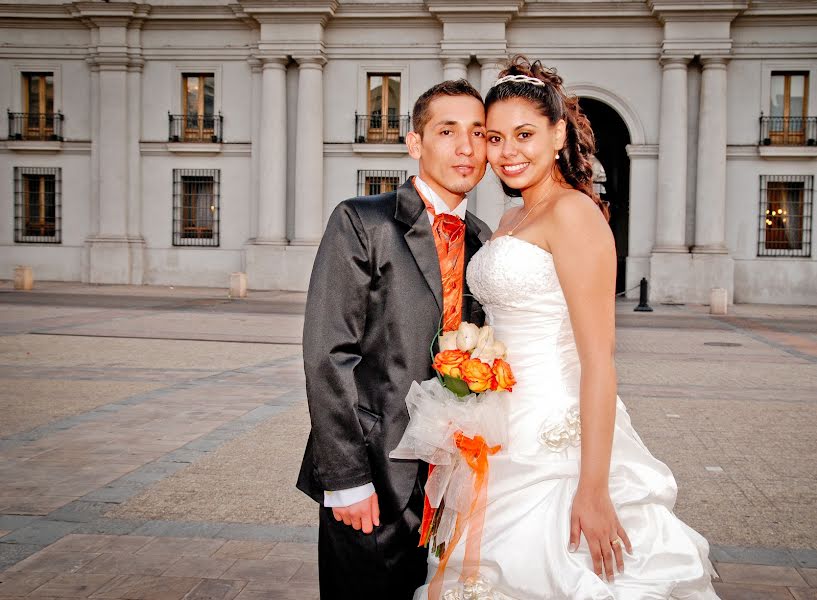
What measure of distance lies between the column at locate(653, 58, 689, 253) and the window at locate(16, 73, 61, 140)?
2004 cm

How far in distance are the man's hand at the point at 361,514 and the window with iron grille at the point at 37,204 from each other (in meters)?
29.4

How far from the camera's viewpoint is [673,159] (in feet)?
87.5

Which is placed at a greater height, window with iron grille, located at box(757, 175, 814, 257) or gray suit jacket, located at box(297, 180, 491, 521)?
window with iron grille, located at box(757, 175, 814, 257)

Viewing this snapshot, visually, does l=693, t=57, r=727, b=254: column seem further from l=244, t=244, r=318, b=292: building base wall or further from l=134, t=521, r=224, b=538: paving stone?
l=134, t=521, r=224, b=538: paving stone

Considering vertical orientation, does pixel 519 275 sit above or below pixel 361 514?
above

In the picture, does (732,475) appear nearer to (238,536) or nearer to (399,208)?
(238,536)

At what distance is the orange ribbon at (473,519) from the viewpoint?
2.88m

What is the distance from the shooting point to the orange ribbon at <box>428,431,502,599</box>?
2877 millimetres

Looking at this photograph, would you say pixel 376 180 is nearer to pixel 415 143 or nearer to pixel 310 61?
pixel 310 61

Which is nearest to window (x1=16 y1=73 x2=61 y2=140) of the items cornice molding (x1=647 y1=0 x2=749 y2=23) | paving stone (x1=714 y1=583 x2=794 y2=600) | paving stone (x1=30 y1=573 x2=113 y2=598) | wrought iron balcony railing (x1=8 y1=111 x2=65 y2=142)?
wrought iron balcony railing (x1=8 y1=111 x2=65 y2=142)

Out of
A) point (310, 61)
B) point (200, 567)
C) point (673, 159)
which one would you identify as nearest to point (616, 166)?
point (673, 159)

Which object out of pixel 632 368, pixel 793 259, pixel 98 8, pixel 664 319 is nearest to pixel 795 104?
pixel 793 259

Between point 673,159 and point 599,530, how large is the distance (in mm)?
25553

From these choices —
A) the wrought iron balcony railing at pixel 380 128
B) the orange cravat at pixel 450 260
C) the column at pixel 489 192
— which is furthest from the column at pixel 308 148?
the orange cravat at pixel 450 260
